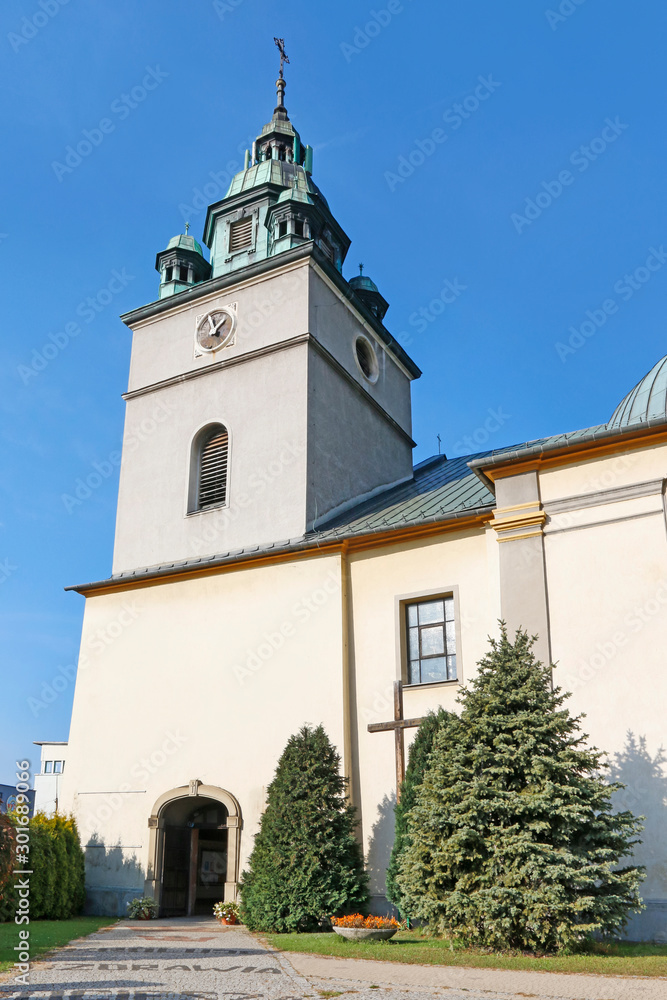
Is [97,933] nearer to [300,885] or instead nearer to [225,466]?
[300,885]

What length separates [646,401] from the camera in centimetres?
1445

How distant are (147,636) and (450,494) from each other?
Result: 22.1ft

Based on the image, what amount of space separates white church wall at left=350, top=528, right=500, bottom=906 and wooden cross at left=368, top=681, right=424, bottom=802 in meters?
0.11

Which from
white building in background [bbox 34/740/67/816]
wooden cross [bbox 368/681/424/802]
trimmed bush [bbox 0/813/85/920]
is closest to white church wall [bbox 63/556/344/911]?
trimmed bush [bbox 0/813/85/920]

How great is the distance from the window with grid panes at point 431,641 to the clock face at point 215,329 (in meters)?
8.58

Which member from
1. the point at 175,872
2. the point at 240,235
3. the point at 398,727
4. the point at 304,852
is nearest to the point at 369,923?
the point at 304,852

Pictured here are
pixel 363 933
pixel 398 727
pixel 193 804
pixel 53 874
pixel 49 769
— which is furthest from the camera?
pixel 49 769

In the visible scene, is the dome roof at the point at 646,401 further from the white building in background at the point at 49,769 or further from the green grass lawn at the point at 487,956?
the white building in background at the point at 49,769

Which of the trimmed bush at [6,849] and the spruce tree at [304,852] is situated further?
the spruce tree at [304,852]

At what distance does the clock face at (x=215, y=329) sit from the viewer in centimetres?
1962

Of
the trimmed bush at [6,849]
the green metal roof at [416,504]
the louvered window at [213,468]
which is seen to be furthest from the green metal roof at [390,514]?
the trimmed bush at [6,849]

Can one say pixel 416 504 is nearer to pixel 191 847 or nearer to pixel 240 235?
pixel 191 847

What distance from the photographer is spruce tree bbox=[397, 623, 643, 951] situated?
8984 millimetres

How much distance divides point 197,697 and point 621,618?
26.0 feet
